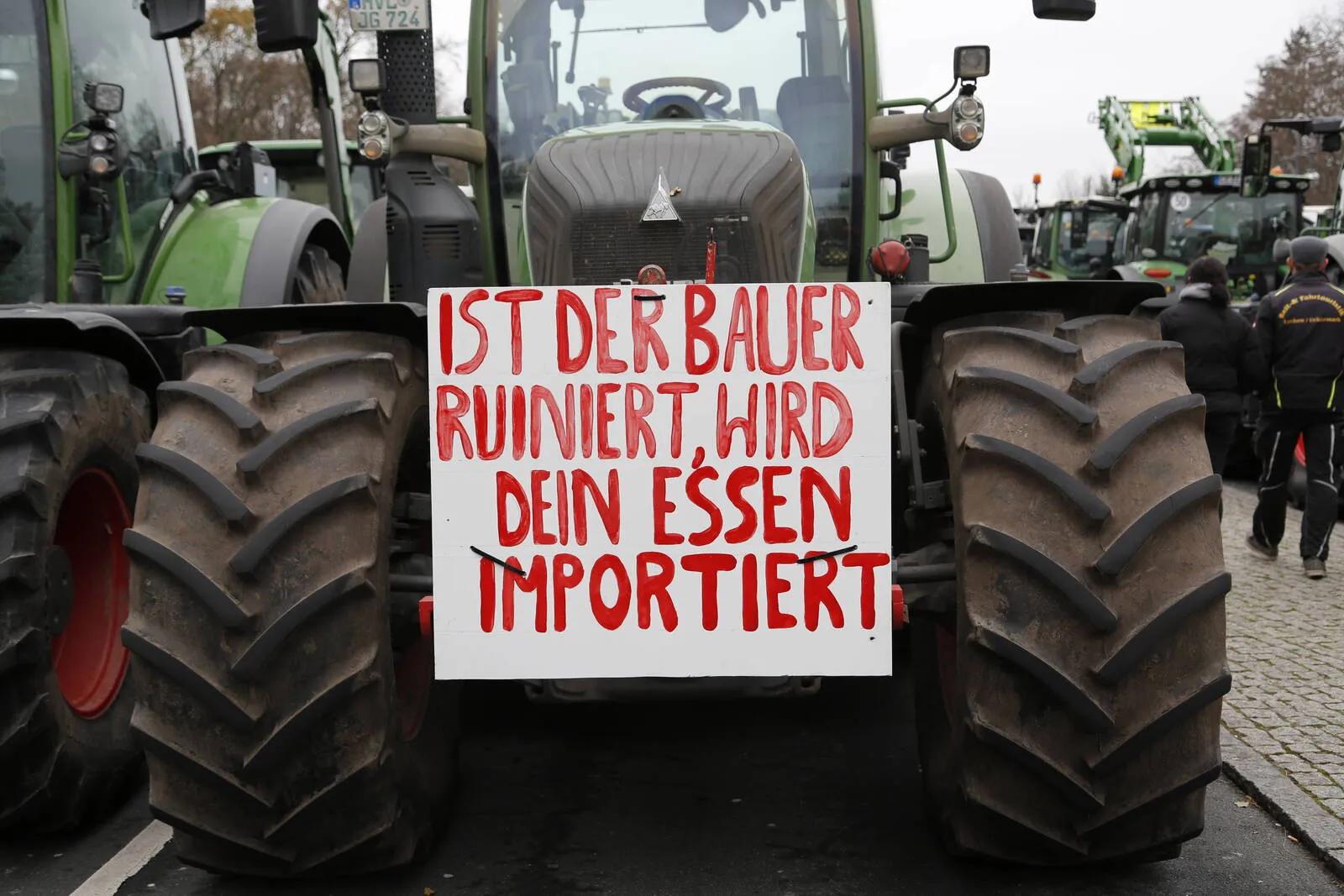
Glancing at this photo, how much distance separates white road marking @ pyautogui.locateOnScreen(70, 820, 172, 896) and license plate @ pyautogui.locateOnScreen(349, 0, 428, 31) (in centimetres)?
277

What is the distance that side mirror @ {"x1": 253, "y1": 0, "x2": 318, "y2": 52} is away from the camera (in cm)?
458

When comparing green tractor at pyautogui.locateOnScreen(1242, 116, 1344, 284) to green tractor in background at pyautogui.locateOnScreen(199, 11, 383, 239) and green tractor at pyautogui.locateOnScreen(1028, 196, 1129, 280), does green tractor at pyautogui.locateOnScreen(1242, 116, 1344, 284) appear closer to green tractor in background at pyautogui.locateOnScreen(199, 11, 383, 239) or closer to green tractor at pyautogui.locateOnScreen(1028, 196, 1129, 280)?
green tractor at pyautogui.locateOnScreen(1028, 196, 1129, 280)

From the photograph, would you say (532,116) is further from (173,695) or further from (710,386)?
(173,695)

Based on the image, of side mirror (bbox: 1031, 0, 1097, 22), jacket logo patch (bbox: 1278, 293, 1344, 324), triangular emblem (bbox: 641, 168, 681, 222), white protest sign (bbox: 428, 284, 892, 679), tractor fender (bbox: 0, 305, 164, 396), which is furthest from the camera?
jacket logo patch (bbox: 1278, 293, 1344, 324)

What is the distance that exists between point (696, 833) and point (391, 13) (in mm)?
2981

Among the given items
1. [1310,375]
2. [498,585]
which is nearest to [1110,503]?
[498,585]

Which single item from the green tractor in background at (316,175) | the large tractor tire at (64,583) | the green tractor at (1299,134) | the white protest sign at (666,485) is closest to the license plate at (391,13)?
the large tractor tire at (64,583)

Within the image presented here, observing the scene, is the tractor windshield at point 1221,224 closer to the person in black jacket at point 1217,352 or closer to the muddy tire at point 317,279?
the person in black jacket at point 1217,352

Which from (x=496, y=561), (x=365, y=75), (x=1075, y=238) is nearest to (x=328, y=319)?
(x=496, y=561)

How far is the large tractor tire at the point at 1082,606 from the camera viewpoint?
3441mm

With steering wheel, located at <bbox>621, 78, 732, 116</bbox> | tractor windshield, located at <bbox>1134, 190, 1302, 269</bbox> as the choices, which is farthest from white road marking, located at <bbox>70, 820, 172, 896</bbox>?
tractor windshield, located at <bbox>1134, 190, 1302, 269</bbox>

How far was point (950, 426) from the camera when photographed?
3.77 meters

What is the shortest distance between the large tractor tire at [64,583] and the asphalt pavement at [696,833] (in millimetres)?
215

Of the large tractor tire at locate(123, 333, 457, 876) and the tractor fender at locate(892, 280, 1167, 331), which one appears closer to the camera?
the large tractor tire at locate(123, 333, 457, 876)
